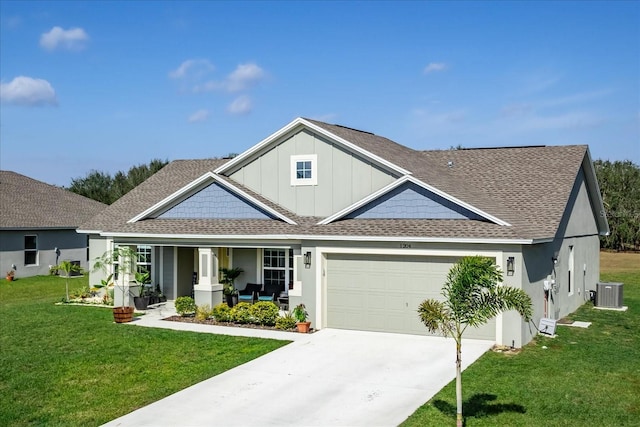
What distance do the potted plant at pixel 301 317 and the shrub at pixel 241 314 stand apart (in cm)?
143

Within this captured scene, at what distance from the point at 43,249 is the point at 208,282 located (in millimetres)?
18538

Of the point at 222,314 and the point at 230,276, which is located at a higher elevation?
the point at 230,276

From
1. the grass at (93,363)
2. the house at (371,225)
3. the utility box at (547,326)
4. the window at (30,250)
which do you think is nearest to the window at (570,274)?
the house at (371,225)

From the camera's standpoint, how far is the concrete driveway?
9992mm

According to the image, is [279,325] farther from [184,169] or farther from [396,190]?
[184,169]

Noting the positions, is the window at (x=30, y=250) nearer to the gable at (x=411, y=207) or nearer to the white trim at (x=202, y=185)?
the white trim at (x=202, y=185)

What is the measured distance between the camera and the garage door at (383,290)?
16.2 m

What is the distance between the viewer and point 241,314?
59.5 feet

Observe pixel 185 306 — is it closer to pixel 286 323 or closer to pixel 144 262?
pixel 286 323

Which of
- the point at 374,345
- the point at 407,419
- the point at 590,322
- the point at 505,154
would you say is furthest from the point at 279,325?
the point at 505,154

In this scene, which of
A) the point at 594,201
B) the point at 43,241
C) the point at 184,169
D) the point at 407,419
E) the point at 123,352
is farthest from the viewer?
the point at 43,241

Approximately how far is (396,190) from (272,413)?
8825 mm

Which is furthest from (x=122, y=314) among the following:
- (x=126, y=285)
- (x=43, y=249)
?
(x=43, y=249)

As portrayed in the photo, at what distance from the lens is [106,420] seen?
32.8 ft
